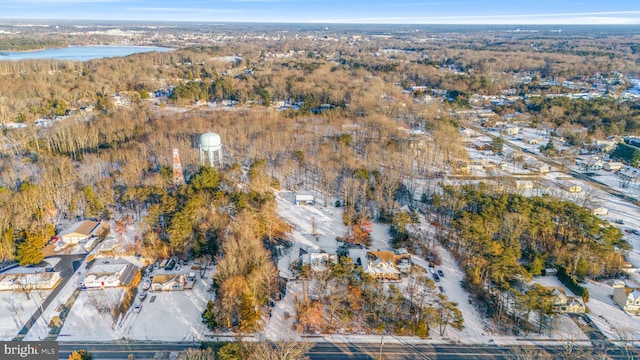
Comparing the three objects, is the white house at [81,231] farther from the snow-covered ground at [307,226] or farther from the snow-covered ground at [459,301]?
the snow-covered ground at [459,301]


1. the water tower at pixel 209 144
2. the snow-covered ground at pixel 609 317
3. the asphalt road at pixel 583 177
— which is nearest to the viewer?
the snow-covered ground at pixel 609 317

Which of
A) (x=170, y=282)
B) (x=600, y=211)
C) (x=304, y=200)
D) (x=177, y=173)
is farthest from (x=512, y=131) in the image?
(x=170, y=282)

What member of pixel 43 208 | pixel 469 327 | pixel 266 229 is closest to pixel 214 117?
pixel 43 208

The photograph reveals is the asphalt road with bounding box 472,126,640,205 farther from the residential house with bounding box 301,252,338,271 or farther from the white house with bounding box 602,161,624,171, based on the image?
the residential house with bounding box 301,252,338,271

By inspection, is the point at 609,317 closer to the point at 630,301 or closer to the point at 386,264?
the point at 630,301

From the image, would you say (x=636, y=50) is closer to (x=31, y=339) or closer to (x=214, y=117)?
(x=214, y=117)

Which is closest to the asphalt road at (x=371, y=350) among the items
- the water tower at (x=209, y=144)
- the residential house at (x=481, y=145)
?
the water tower at (x=209, y=144)
